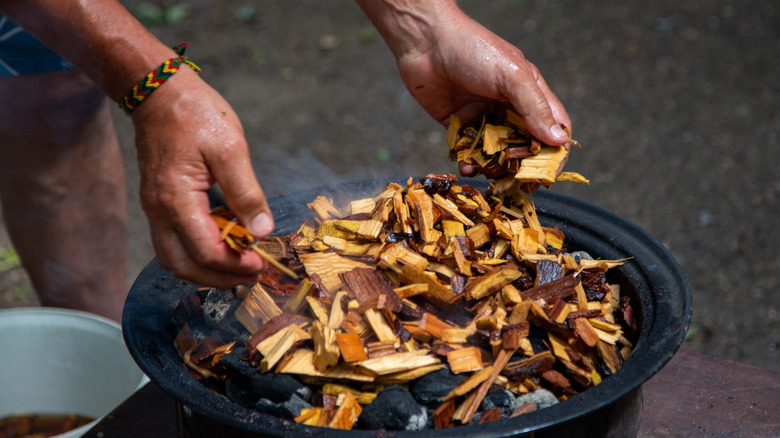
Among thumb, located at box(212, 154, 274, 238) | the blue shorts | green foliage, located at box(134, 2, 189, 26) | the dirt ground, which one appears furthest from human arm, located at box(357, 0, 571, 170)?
green foliage, located at box(134, 2, 189, 26)

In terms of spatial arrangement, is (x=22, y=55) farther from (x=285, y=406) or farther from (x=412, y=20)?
(x=285, y=406)

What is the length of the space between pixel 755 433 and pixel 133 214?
4006mm

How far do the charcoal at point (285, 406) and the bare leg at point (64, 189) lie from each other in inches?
66.8

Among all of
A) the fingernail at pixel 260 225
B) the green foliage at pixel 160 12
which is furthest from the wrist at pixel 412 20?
the green foliage at pixel 160 12

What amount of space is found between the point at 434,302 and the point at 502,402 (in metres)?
0.28

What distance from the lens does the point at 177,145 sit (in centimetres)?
126

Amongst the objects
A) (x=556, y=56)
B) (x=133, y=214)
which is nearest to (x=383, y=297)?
(x=133, y=214)

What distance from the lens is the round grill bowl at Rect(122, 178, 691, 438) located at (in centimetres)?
114

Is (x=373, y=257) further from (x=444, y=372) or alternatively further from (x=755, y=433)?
(x=755, y=433)

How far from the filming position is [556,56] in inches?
218

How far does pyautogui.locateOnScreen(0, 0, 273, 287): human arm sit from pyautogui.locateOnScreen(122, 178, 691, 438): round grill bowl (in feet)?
0.73

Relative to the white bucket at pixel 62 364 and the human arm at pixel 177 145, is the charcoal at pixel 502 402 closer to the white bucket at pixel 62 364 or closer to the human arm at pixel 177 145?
the human arm at pixel 177 145

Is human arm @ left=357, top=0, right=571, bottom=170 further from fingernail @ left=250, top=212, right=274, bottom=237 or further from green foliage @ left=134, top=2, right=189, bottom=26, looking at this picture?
green foliage @ left=134, top=2, right=189, bottom=26

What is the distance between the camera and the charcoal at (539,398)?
1.31m
